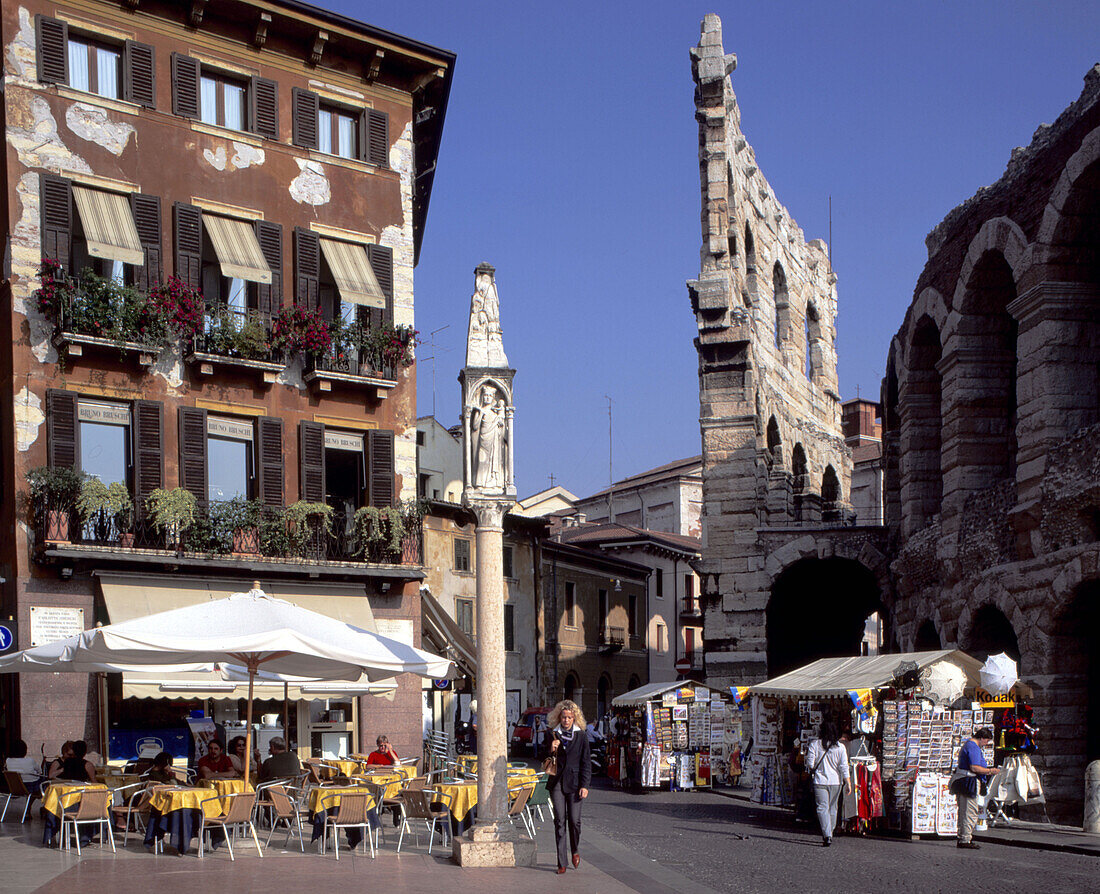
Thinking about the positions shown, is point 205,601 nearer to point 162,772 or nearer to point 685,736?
point 162,772

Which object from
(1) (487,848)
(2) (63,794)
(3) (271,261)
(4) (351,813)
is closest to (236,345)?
(3) (271,261)

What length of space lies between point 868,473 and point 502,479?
51416 mm

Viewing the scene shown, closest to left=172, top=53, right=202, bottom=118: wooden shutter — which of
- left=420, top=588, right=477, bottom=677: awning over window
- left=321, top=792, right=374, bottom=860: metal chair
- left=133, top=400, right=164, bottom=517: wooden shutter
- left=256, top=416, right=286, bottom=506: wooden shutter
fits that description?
left=133, top=400, right=164, bottom=517: wooden shutter

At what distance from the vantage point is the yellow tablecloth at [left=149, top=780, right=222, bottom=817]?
13492 millimetres

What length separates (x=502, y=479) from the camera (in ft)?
45.1

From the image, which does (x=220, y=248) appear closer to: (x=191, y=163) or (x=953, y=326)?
(x=191, y=163)

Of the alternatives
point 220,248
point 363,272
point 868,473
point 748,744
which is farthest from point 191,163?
point 868,473

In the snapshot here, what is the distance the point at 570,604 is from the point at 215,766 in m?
38.3

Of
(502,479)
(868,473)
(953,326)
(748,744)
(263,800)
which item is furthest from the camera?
(868,473)

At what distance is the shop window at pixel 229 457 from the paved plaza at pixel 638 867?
7135mm

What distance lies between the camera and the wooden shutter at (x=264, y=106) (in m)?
24.5

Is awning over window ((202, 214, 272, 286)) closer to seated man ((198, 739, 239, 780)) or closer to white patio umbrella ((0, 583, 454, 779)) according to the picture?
white patio umbrella ((0, 583, 454, 779))

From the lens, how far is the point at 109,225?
22359 millimetres

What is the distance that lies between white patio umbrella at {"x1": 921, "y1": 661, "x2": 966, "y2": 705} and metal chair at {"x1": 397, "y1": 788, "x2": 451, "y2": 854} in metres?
5.90
